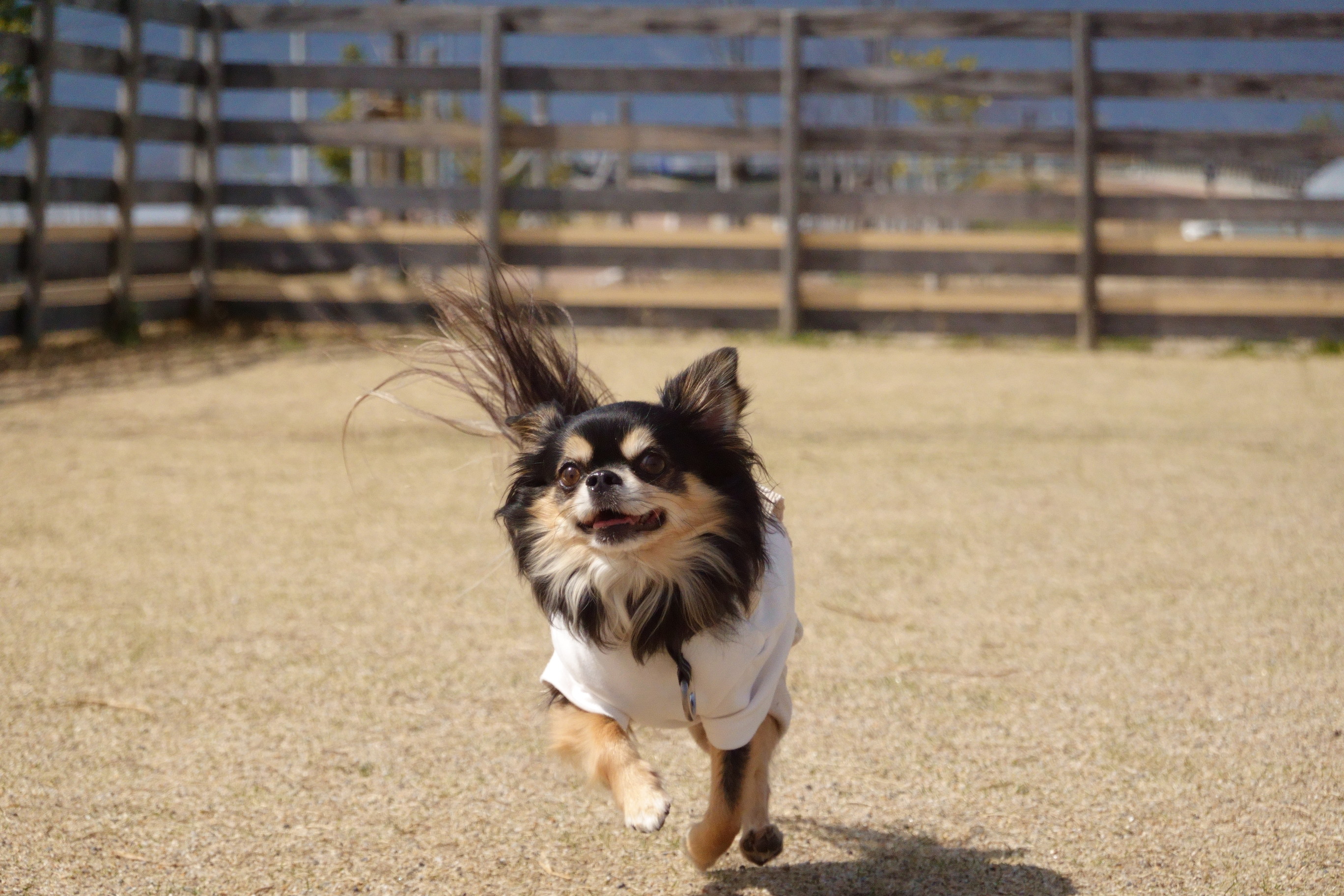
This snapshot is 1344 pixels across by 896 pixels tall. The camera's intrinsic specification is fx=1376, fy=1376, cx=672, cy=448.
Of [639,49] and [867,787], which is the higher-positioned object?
[639,49]

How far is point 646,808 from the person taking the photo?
6.40 ft

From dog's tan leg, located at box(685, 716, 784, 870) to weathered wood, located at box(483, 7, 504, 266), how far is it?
21.5ft

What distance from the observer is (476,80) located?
8516mm

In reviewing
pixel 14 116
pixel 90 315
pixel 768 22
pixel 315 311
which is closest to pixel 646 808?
pixel 14 116

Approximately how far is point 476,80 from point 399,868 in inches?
277

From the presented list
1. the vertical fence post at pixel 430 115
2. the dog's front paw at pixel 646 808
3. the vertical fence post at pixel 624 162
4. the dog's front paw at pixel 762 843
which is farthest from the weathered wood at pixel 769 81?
the dog's front paw at pixel 646 808

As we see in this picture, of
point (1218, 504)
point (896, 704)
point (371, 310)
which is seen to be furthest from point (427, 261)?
point (896, 704)

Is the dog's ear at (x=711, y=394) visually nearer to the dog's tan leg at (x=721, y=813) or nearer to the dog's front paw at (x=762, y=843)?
the dog's tan leg at (x=721, y=813)

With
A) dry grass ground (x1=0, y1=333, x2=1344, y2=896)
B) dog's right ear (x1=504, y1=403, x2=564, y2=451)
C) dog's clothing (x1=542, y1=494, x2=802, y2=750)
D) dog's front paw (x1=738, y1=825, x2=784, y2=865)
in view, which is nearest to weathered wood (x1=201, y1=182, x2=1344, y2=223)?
dry grass ground (x1=0, y1=333, x2=1344, y2=896)

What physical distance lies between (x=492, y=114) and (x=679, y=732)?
248 inches

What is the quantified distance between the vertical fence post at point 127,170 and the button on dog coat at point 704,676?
645 centimetres

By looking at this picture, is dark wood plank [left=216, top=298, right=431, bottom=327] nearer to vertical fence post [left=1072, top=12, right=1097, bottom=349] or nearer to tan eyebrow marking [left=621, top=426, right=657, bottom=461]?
vertical fence post [left=1072, top=12, right=1097, bottom=349]

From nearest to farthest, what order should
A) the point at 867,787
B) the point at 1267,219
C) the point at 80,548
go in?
1. the point at 867,787
2. the point at 80,548
3. the point at 1267,219

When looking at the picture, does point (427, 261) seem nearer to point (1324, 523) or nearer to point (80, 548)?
point (80, 548)
